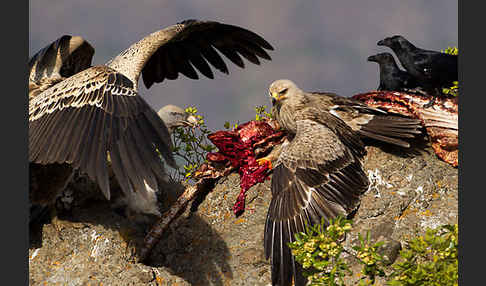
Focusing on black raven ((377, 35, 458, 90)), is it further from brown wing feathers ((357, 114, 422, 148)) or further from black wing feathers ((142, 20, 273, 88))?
black wing feathers ((142, 20, 273, 88))

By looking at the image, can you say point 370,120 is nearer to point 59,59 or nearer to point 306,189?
point 306,189

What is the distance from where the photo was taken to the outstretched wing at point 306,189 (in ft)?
13.9

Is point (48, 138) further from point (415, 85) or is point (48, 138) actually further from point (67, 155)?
point (415, 85)

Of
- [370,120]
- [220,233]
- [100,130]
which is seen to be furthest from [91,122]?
[370,120]

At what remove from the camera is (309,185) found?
14.7 feet

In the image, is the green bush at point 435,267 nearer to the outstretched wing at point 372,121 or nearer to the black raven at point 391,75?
the outstretched wing at point 372,121

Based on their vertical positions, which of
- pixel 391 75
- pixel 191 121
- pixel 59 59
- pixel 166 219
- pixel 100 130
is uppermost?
pixel 59 59

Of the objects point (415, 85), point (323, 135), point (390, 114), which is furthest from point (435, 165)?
point (415, 85)

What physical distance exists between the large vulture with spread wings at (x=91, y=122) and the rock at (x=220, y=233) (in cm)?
59

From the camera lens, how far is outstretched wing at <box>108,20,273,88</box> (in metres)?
7.25

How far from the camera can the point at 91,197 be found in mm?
5594

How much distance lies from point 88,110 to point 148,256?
5.42 feet

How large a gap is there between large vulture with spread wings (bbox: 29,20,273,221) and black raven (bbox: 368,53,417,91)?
2.82m

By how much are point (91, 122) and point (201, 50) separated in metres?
3.57
